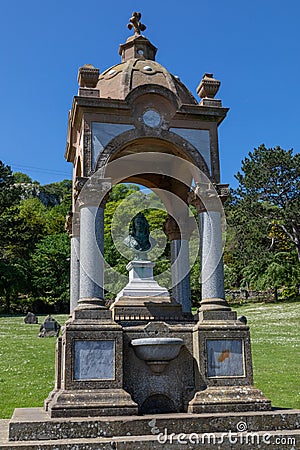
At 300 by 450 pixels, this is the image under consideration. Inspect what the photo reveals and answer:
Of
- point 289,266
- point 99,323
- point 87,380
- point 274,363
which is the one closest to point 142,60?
point 99,323

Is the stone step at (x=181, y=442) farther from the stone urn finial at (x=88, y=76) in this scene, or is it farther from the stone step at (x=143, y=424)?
the stone urn finial at (x=88, y=76)

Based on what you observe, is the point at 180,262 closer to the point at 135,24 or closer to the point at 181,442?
the point at 181,442

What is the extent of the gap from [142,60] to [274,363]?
38.2ft

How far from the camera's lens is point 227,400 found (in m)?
7.97

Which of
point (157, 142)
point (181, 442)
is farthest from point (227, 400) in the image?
point (157, 142)

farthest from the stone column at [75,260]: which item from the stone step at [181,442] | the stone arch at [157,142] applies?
the stone step at [181,442]

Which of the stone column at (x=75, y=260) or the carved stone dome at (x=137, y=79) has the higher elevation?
the carved stone dome at (x=137, y=79)

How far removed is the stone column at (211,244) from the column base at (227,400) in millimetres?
1350

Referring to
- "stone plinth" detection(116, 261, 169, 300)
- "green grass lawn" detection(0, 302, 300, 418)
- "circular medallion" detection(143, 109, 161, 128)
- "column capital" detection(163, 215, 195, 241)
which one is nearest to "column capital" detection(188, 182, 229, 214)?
"circular medallion" detection(143, 109, 161, 128)

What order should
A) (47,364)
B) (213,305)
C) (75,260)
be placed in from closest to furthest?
1. (213,305)
2. (75,260)
3. (47,364)

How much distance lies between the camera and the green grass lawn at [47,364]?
12.4 m

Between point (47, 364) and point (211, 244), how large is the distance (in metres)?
10.1

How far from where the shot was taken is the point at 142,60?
10.6 meters

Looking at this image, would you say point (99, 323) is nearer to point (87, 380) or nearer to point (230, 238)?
point (87, 380)
